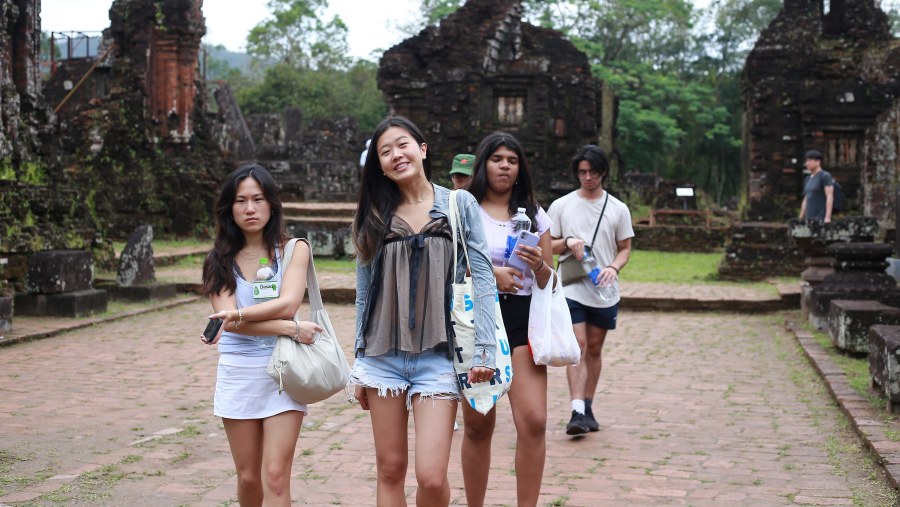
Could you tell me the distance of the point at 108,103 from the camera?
24.4 meters

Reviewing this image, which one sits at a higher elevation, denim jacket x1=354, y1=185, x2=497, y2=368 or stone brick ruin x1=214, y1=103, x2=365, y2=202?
stone brick ruin x1=214, y1=103, x2=365, y2=202

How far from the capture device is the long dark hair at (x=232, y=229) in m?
4.48

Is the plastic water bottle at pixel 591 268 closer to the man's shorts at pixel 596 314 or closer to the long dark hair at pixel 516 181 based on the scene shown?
the man's shorts at pixel 596 314

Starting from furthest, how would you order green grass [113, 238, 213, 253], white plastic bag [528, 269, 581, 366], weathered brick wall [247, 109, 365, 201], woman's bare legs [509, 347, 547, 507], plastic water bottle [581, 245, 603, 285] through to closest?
1. weathered brick wall [247, 109, 365, 201]
2. green grass [113, 238, 213, 253]
3. plastic water bottle [581, 245, 603, 285]
4. white plastic bag [528, 269, 581, 366]
5. woman's bare legs [509, 347, 547, 507]

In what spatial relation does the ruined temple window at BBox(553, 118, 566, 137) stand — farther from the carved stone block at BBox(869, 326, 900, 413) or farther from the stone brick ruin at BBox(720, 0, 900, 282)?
the carved stone block at BBox(869, 326, 900, 413)

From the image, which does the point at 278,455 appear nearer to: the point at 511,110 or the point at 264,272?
the point at 264,272

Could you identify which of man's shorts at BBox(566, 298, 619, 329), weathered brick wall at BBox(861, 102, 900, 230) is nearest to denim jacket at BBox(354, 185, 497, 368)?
man's shorts at BBox(566, 298, 619, 329)

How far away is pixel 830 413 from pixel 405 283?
184 inches

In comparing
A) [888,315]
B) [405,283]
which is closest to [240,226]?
[405,283]

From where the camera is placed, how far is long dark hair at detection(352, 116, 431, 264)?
429 cm

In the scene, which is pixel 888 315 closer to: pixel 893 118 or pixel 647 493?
pixel 647 493

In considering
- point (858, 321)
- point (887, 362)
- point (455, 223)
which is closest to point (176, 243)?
point (858, 321)

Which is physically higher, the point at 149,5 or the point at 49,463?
the point at 149,5

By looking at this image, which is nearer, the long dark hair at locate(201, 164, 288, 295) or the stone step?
the long dark hair at locate(201, 164, 288, 295)
